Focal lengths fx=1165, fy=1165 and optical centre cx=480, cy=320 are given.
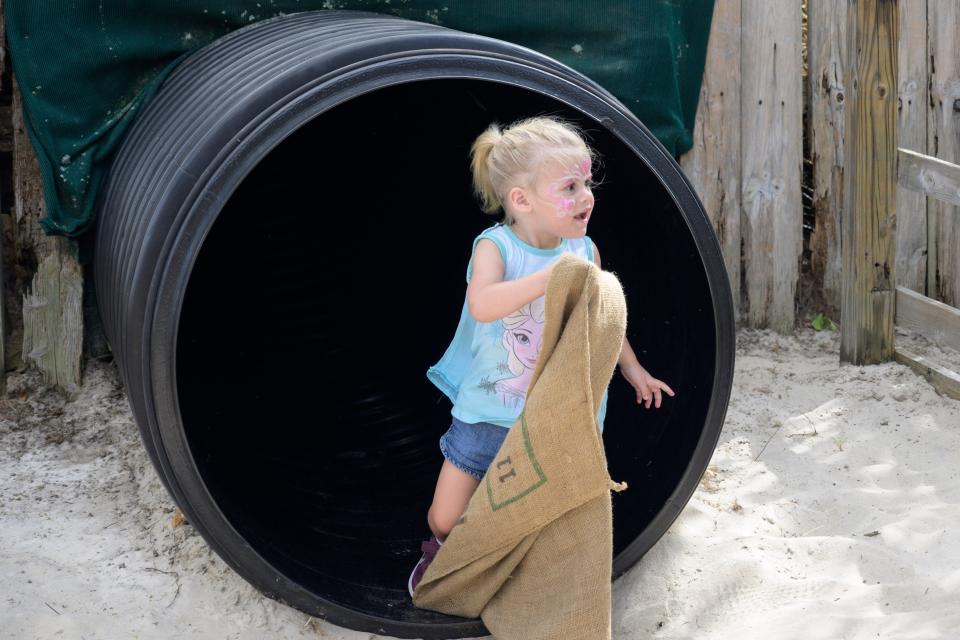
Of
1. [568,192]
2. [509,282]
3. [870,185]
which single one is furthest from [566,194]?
[870,185]

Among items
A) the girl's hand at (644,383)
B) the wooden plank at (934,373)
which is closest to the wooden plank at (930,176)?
the wooden plank at (934,373)

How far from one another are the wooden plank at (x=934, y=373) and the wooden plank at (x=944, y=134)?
539 millimetres

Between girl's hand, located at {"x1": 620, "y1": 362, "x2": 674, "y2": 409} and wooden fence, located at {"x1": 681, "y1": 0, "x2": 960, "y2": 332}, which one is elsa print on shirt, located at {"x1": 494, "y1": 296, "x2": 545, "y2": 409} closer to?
girl's hand, located at {"x1": 620, "y1": 362, "x2": 674, "y2": 409}

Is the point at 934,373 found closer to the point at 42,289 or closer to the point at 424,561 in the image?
the point at 424,561

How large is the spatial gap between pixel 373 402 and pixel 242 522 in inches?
43.8

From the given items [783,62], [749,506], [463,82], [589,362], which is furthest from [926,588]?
[783,62]

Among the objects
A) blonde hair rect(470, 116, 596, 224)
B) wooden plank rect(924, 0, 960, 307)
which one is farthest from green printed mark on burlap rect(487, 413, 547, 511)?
wooden plank rect(924, 0, 960, 307)

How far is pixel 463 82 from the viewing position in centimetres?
383

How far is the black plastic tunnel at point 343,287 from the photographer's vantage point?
2.71 m

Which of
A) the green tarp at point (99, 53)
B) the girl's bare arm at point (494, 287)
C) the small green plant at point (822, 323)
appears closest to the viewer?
the girl's bare arm at point (494, 287)

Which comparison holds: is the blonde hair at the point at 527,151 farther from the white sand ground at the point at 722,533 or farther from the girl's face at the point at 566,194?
the white sand ground at the point at 722,533

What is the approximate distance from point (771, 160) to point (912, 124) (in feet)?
1.95

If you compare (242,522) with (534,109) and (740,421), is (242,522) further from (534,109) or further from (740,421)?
(740,421)

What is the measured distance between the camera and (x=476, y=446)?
307 centimetres
